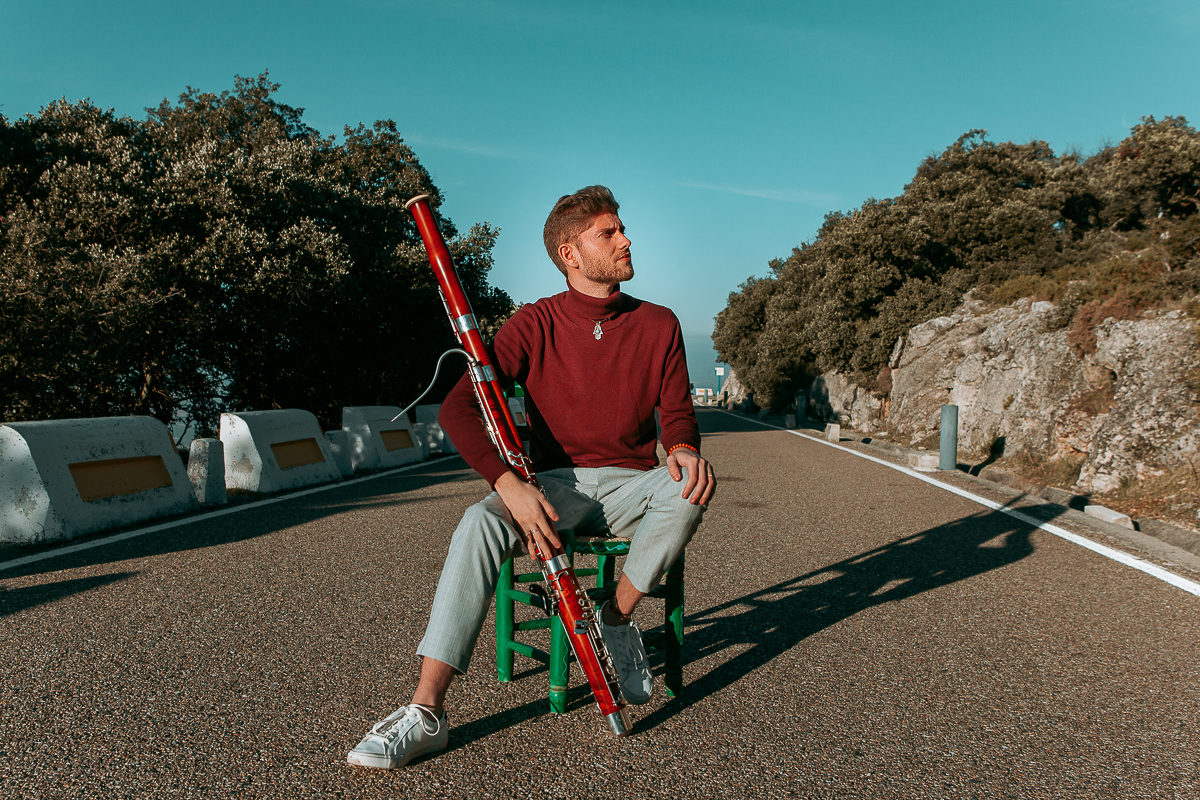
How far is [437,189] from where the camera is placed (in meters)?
23.9

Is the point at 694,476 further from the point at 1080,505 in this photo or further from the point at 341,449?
the point at 341,449

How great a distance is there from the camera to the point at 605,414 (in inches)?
119

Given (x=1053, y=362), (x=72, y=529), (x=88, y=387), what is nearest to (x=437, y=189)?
(x=88, y=387)

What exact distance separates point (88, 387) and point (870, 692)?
13.4 m

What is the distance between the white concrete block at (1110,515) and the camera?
6.96 metres

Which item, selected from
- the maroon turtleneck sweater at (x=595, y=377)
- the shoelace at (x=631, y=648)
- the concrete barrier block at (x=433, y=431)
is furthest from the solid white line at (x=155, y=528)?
the concrete barrier block at (x=433, y=431)

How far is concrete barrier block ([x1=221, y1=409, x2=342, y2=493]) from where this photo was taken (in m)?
8.42

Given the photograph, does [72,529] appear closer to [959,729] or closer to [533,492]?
[533,492]

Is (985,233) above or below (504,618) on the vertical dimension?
above

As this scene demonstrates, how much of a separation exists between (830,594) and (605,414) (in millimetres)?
2302

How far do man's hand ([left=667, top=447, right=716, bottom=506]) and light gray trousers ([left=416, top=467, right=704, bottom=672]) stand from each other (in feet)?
0.09

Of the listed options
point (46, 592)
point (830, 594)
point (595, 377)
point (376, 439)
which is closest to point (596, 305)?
point (595, 377)

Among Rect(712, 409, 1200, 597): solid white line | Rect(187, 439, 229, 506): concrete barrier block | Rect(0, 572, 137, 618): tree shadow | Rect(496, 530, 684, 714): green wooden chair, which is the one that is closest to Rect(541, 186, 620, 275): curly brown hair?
Rect(496, 530, 684, 714): green wooden chair

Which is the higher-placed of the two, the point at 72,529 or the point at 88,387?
the point at 88,387
